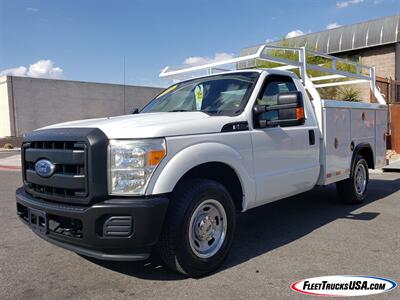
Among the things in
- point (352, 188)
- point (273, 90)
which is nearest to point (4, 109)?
point (352, 188)

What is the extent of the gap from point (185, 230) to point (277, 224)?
95.8 inches

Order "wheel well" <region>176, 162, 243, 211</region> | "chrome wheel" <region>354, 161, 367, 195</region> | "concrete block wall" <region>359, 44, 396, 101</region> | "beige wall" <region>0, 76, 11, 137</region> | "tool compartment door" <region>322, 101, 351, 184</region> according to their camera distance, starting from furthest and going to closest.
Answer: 1. "beige wall" <region>0, 76, 11, 137</region>
2. "concrete block wall" <region>359, 44, 396, 101</region>
3. "chrome wheel" <region>354, 161, 367, 195</region>
4. "tool compartment door" <region>322, 101, 351, 184</region>
5. "wheel well" <region>176, 162, 243, 211</region>

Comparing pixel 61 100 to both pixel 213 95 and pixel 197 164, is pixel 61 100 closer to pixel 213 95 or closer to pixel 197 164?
pixel 213 95

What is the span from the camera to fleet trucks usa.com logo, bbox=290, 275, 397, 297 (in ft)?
11.2

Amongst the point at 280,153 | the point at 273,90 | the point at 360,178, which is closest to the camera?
the point at 280,153

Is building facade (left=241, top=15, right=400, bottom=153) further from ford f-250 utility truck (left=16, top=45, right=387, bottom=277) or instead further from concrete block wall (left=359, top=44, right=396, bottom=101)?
ford f-250 utility truck (left=16, top=45, right=387, bottom=277)

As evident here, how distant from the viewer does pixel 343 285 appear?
3.56 metres

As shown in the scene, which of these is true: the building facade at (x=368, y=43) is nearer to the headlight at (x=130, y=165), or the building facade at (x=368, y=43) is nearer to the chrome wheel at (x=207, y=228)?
the chrome wheel at (x=207, y=228)

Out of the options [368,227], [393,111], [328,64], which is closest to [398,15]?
[328,64]

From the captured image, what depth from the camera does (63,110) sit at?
31.1m

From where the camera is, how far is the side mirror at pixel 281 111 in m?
4.17

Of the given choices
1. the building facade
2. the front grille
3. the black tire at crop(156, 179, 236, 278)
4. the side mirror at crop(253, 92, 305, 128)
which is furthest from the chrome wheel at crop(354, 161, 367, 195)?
the building facade

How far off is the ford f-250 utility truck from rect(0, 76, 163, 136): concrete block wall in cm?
2655

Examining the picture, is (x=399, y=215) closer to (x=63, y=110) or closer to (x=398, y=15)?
(x=398, y=15)
